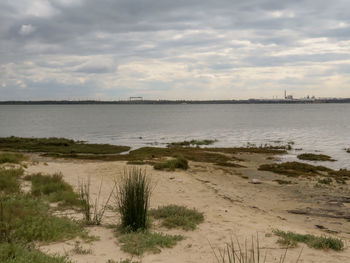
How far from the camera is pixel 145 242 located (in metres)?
6.31

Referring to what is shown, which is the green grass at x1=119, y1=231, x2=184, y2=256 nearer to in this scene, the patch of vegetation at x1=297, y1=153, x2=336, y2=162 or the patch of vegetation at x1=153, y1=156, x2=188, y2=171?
the patch of vegetation at x1=153, y1=156, x2=188, y2=171

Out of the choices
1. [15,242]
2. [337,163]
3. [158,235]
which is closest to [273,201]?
[158,235]

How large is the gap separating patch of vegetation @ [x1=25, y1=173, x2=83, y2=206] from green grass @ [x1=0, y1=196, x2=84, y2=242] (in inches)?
59.8

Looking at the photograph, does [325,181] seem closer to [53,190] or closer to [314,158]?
[314,158]

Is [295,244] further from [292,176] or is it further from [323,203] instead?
[292,176]

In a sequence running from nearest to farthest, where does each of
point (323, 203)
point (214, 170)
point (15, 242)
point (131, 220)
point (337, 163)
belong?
1. point (15, 242)
2. point (131, 220)
3. point (323, 203)
4. point (214, 170)
5. point (337, 163)

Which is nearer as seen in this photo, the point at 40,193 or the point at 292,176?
the point at 40,193

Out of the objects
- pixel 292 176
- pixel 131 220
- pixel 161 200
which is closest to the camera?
pixel 131 220

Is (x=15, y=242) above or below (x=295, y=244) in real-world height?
above

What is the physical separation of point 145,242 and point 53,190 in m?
5.29

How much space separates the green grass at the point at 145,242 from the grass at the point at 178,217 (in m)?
0.87

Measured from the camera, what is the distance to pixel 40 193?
1001 cm

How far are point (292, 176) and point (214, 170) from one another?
14.3 feet

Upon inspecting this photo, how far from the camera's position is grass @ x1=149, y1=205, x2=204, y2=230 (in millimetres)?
7742
